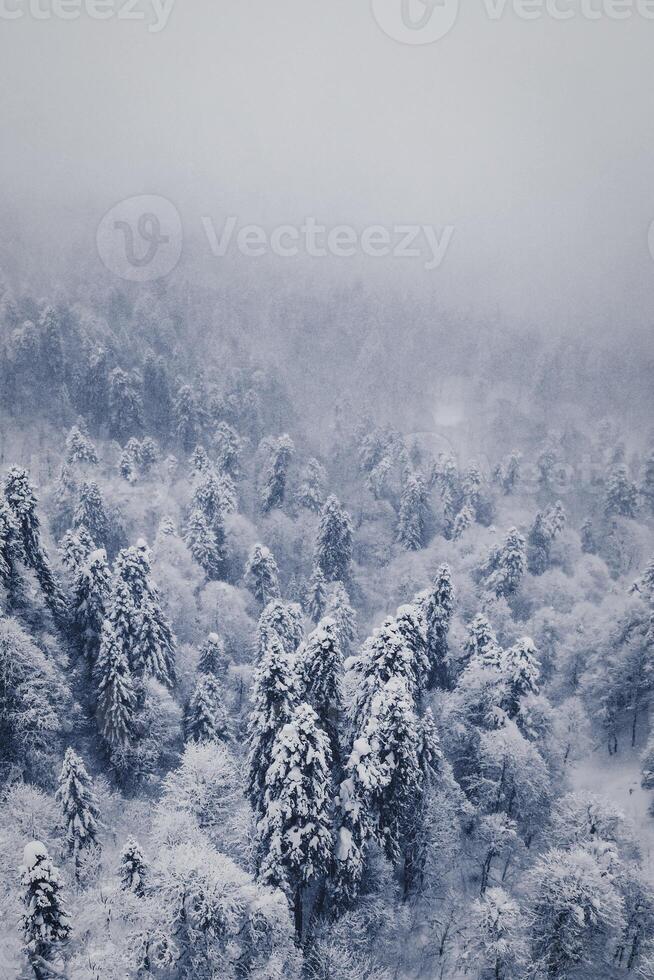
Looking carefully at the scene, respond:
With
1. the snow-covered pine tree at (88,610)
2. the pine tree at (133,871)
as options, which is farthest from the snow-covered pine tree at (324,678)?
the snow-covered pine tree at (88,610)

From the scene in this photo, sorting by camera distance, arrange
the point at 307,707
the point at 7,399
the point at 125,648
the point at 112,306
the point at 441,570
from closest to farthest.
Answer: the point at 307,707, the point at 125,648, the point at 441,570, the point at 7,399, the point at 112,306

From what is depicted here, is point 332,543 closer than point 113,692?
No

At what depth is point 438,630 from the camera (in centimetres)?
4903

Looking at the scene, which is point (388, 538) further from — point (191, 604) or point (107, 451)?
point (107, 451)

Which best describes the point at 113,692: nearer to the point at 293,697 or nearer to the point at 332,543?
the point at 293,697

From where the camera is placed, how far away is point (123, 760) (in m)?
41.1

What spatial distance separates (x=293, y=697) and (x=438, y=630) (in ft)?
74.7

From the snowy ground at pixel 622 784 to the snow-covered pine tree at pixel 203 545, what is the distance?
158ft

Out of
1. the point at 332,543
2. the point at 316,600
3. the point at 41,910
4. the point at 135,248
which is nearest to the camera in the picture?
the point at 41,910

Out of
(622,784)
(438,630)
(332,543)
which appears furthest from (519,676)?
(332,543)

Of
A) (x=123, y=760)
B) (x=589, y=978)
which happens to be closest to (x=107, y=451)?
(x=123, y=760)

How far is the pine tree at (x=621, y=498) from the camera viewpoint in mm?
101188

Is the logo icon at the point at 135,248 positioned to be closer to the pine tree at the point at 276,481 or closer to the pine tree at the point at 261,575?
the pine tree at the point at 276,481

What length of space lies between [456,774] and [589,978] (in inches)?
535
